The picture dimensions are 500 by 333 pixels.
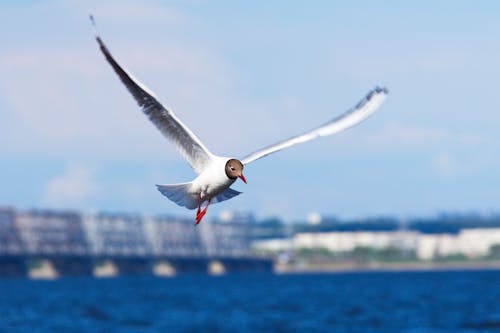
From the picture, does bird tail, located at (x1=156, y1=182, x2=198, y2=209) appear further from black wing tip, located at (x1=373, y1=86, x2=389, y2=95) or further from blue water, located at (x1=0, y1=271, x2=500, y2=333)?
blue water, located at (x1=0, y1=271, x2=500, y2=333)

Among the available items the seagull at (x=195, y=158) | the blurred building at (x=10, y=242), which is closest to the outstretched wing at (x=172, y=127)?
the seagull at (x=195, y=158)

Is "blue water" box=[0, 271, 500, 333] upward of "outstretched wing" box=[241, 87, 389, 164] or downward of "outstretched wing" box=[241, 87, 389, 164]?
upward

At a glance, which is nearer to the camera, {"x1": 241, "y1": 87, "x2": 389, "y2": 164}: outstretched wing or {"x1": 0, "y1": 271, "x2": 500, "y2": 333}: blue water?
{"x1": 241, "y1": 87, "x2": 389, "y2": 164}: outstretched wing

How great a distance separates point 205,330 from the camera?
74500 mm

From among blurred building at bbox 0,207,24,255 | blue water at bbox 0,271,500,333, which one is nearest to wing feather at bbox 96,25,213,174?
blue water at bbox 0,271,500,333

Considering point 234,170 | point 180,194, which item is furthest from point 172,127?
point 234,170

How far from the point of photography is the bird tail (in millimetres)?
21219

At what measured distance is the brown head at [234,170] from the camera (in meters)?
20.2

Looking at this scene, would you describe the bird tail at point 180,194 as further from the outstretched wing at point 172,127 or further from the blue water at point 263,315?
the blue water at point 263,315

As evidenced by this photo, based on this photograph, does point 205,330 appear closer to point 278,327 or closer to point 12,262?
point 278,327

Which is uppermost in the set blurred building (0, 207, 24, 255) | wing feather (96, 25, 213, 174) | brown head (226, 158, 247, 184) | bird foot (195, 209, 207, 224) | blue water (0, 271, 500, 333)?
blurred building (0, 207, 24, 255)

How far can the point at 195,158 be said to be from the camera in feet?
71.1

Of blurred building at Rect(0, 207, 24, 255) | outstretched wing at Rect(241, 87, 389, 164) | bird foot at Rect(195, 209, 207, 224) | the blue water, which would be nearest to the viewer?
bird foot at Rect(195, 209, 207, 224)

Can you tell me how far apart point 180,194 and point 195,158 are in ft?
2.03
